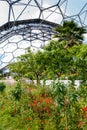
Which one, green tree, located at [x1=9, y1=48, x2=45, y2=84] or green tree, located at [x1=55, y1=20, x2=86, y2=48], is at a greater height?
green tree, located at [x1=55, y1=20, x2=86, y2=48]

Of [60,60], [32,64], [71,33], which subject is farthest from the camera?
[71,33]

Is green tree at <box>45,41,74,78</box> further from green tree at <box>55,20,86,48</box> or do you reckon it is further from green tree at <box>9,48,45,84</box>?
green tree at <box>55,20,86,48</box>

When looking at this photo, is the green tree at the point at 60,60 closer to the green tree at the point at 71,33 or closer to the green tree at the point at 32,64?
the green tree at the point at 32,64

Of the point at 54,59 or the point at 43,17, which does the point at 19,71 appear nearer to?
the point at 43,17

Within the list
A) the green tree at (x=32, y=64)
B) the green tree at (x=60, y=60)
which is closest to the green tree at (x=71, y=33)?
the green tree at (x=32, y=64)

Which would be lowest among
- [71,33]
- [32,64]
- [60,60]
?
[32,64]

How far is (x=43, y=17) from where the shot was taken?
3684 cm

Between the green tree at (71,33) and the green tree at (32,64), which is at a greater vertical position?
the green tree at (71,33)

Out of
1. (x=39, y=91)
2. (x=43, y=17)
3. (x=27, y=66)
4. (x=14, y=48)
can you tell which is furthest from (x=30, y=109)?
(x=14, y=48)

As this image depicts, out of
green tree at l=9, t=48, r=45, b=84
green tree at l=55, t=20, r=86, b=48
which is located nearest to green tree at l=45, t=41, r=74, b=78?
green tree at l=9, t=48, r=45, b=84

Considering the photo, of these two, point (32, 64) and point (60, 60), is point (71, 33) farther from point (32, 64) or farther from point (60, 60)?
point (60, 60)

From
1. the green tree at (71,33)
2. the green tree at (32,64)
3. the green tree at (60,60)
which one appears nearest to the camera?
the green tree at (60,60)

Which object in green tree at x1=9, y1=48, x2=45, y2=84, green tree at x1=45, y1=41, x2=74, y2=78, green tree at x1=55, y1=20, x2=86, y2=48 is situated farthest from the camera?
green tree at x1=55, y1=20, x2=86, y2=48

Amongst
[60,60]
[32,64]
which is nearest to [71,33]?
[32,64]
